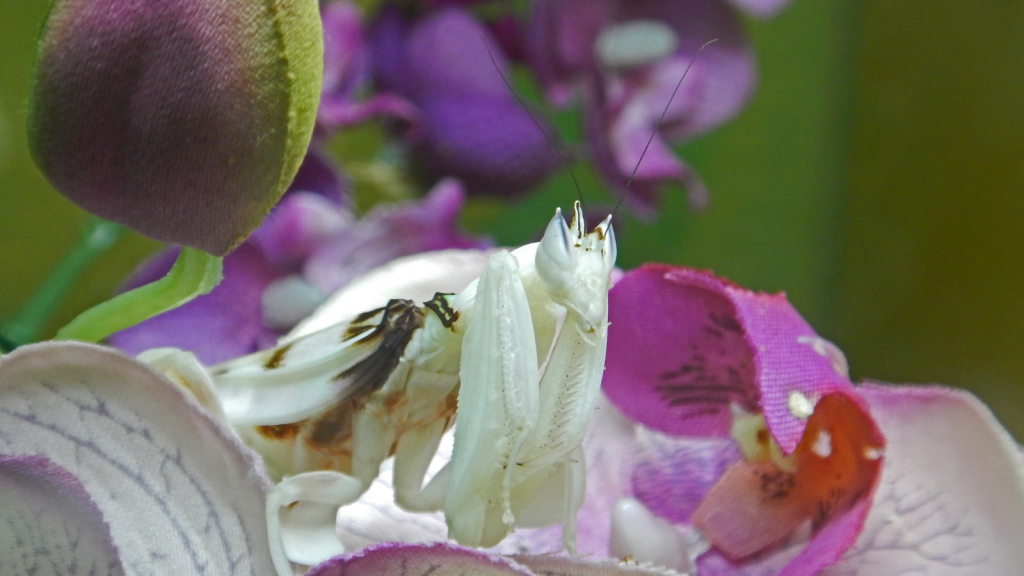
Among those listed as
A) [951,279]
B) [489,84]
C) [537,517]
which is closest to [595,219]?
[489,84]

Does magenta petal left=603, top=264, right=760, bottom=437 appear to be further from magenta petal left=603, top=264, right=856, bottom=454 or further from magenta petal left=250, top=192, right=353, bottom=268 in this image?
magenta petal left=250, top=192, right=353, bottom=268

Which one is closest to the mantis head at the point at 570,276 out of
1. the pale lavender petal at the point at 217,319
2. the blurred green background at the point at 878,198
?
the pale lavender petal at the point at 217,319

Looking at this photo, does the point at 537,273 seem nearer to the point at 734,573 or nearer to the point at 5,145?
the point at 734,573

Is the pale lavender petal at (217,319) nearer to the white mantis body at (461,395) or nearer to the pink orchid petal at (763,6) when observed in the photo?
the white mantis body at (461,395)

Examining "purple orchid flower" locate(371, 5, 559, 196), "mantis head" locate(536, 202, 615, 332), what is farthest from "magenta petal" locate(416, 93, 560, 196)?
"mantis head" locate(536, 202, 615, 332)

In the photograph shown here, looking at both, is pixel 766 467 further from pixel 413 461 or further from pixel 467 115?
pixel 467 115
